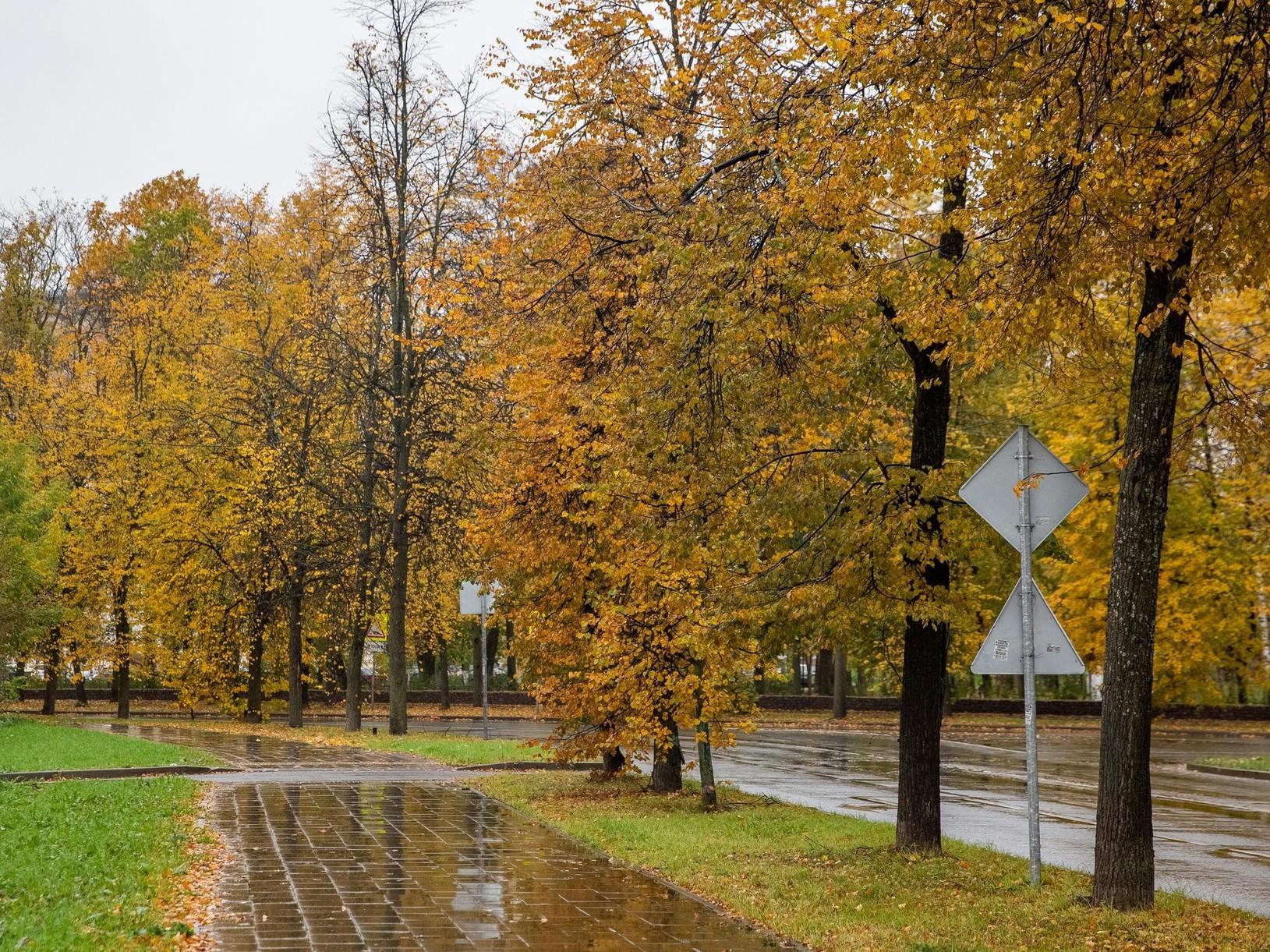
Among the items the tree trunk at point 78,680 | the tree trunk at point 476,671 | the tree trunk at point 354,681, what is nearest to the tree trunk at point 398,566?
the tree trunk at point 354,681

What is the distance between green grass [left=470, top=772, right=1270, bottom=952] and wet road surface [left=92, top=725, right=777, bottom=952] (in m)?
0.45

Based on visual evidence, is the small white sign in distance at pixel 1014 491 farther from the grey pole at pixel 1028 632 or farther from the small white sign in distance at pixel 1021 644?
the small white sign in distance at pixel 1021 644

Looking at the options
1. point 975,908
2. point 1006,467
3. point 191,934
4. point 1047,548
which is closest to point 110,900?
point 191,934

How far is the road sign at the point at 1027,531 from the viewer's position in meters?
9.16

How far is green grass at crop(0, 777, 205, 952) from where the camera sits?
7.30m

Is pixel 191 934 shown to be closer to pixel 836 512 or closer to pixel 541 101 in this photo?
pixel 836 512

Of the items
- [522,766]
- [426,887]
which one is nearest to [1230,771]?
[522,766]

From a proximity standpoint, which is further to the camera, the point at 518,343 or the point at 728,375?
the point at 518,343

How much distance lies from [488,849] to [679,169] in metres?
6.45

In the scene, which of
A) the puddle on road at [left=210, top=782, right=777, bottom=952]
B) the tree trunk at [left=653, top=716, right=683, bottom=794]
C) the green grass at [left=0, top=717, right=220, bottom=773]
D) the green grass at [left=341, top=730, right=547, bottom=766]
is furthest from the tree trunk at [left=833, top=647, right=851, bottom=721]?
the puddle on road at [left=210, top=782, right=777, bottom=952]

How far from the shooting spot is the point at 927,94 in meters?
8.34

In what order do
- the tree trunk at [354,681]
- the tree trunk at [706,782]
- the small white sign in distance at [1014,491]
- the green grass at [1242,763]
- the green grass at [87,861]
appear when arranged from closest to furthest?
1. the green grass at [87,861]
2. the small white sign in distance at [1014,491]
3. the tree trunk at [706,782]
4. the green grass at [1242,763]
5. the tree trunk at [354,681]

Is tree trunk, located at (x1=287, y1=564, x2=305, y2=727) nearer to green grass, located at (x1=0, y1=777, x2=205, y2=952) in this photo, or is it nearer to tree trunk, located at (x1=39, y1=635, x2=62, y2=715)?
tree trunk, located at (x1=39, y1=635, x2=62, y2=715)

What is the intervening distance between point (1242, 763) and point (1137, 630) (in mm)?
19280
